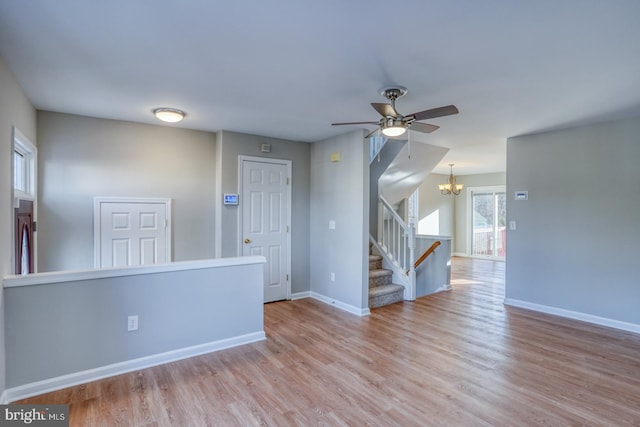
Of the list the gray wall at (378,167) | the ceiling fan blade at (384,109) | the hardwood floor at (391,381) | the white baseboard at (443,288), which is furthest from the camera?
the white baseboard at (443,288)

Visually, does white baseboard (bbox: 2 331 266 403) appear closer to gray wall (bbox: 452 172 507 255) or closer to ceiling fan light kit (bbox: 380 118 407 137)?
ceiling fan light kit (bbox: 380 118 407 137)

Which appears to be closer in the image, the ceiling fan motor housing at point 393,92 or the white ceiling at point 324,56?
the white ceiling at point 324,56

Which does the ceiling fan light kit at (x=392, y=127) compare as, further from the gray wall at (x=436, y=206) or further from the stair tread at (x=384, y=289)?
the gray wall at (x=436, y=206)

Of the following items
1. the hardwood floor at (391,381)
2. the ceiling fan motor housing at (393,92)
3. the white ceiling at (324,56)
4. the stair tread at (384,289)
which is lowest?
the hardwood floor at (391,381)

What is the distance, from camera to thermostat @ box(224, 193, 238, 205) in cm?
454

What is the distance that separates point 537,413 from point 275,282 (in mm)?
3505

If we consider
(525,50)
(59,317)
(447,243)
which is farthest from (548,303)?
(59,317)

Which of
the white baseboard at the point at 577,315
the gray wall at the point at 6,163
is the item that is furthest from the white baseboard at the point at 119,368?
the white baseboard at the point at 577,315

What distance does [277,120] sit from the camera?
4.00 metres

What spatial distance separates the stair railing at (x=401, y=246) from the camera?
5195 mm

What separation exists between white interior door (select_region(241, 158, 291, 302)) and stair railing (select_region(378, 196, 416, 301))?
1634mm

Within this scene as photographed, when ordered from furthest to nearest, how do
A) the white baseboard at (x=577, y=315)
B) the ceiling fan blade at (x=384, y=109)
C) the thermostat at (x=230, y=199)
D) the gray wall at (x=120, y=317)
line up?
the thermostat at (x=230, y=199), the white baseboard at (x=577, y=315), the ceiling fan blade at (x=384, y=109), the gray wall at (x=120, y=317)

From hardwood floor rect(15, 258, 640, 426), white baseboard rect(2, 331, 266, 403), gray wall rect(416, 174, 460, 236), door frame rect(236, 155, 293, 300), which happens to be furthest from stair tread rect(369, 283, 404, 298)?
gray wall rect(416, 174, 460, 236)

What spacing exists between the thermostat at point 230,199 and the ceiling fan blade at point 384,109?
8.38 ft
